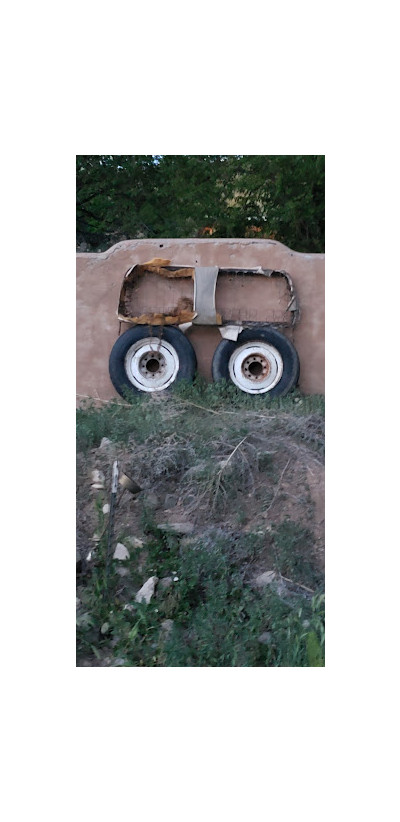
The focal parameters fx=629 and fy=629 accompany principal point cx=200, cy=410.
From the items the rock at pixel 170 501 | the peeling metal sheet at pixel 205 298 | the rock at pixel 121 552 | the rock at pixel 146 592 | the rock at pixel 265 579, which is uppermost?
the peeling metal sheet at pixel 205 298

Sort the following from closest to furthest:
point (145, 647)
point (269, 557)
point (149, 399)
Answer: point (145, 647), point (269, 557), point (149, 399)

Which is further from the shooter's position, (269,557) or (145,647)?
(269,557)

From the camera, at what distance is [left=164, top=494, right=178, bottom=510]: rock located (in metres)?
3.36

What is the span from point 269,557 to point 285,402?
1.01m

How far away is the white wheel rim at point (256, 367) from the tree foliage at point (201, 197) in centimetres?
65

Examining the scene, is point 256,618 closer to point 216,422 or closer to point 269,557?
point 269,557

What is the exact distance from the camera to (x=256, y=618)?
297 cm

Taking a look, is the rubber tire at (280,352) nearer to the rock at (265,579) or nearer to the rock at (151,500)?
the rock at (151,500)

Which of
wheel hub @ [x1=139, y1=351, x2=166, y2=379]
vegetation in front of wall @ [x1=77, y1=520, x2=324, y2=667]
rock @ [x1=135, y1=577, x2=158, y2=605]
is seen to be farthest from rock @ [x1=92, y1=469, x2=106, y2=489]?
wheel hub @ [x1=139, y1=351, x2=166, y2=379]

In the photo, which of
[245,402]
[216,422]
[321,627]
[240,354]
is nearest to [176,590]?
[321,627]

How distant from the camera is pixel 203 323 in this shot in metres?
3.93

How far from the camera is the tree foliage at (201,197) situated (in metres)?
3.22

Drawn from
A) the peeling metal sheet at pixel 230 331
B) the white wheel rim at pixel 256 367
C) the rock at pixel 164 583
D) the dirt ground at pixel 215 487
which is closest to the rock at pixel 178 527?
the dirt ground at pixel 215 487

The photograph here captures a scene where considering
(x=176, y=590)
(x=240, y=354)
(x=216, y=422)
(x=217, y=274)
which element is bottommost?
(x=176, y=590)
